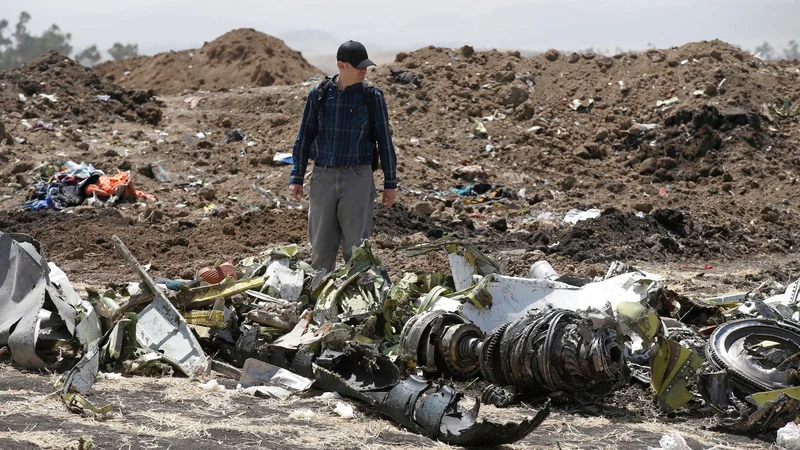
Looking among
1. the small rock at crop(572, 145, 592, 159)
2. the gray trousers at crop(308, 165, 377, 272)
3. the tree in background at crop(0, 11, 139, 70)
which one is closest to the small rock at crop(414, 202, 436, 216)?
the small rock at crop(572, 145, 592, 159)

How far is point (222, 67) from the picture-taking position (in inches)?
1032

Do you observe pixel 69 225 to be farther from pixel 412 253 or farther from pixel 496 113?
pixel 496 113

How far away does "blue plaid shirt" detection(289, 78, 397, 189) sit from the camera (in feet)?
22.3

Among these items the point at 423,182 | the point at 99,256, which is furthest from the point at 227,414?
the point at 423,182

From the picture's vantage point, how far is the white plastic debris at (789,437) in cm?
436

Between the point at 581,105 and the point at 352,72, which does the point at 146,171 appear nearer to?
the point at 581,105

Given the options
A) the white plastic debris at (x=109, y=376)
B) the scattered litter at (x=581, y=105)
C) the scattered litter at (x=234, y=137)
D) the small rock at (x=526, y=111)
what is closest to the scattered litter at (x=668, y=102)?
the scattered litter at (x=581, y=105)

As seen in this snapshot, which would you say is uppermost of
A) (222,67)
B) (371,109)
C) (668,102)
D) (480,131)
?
(222,67)

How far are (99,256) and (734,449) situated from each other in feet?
26.2

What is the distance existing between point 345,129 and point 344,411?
250 centimetres

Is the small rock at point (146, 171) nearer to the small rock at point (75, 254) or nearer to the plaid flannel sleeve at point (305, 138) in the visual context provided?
the small rock at point (75, 254)

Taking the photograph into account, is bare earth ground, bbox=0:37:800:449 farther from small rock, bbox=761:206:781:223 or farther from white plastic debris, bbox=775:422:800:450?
white plastic debris, bbox=775:422:800:450

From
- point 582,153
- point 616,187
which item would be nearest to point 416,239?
point 616,187

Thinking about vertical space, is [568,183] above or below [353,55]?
below
